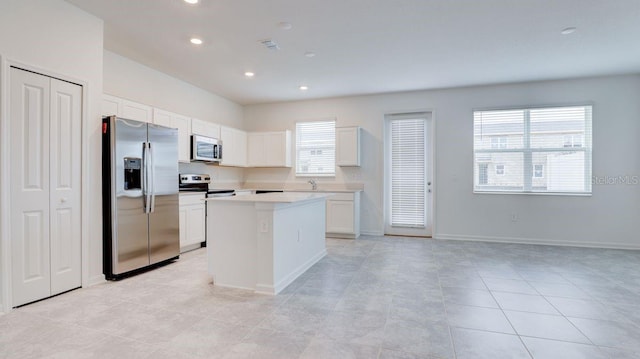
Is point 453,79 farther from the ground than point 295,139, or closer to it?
farther from the ground

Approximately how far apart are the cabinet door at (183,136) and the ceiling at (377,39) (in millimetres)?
737

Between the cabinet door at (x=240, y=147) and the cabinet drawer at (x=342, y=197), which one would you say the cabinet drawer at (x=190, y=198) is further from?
the cabinet drawer at (x=342, y=197)

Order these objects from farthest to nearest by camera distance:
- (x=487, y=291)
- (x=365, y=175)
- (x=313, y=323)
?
(x=365, y=175) → (x=487, y=291) → (x=313, y=323)

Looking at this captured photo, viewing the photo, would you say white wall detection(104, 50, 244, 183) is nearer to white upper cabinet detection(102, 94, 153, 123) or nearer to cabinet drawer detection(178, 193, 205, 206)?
white upper cabinet detection(102, 94, 153, 123)

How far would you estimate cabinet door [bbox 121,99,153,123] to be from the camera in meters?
3.90

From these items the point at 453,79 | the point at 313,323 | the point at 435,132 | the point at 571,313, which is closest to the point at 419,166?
the point at 435,132

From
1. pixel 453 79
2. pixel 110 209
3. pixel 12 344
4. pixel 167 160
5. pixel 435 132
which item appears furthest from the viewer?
pixel 435 132

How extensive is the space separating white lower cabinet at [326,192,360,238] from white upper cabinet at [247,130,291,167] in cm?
135

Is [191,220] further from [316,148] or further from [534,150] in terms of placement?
[534,150]

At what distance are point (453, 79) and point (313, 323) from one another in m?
4.45

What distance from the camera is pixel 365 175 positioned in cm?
614

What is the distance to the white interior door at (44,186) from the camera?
2.61 m

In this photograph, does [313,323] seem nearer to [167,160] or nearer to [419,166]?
[167,160]

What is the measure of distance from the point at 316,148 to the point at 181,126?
2.64m
